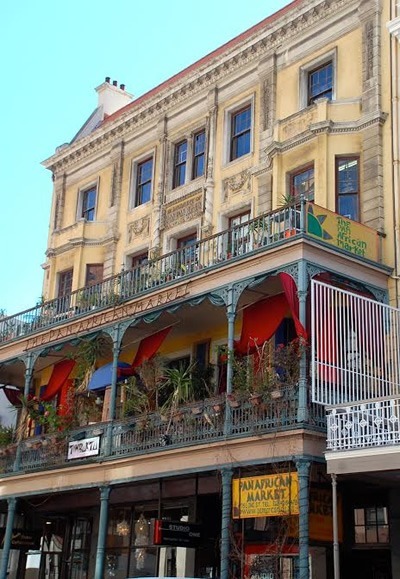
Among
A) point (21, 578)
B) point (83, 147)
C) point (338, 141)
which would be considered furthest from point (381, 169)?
point (21, 578)

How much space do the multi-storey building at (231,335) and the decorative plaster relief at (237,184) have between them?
63mm

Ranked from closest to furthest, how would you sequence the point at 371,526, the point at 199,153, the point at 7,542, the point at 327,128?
the point at 371,526, the point at 327,128, the point at 7,542, the point at 199,153

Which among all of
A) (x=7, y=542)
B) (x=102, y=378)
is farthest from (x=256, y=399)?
(x=7, y=542)

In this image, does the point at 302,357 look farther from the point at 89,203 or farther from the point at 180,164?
the point at 89,203

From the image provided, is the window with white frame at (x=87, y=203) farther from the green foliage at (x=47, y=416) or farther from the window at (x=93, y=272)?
the green foliage at (x=47, y=416)

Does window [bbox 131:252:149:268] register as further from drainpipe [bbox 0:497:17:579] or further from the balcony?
drainpipe [bbox 0:497:17:579]

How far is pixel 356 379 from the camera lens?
16609 mm

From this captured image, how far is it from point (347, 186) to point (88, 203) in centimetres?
1173

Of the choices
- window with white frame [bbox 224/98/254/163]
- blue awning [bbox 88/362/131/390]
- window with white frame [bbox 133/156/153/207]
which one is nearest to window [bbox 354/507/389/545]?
blue awning [bbox 88/362/131/390]

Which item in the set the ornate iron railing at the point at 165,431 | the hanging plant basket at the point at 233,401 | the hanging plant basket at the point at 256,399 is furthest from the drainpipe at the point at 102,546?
the hanging plant basket at the point at 256,399

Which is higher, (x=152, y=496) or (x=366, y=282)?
(x=366, y=282)

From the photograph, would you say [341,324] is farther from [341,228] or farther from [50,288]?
[50,288]

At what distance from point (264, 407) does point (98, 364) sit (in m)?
9.35

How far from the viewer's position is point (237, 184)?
913 inches
